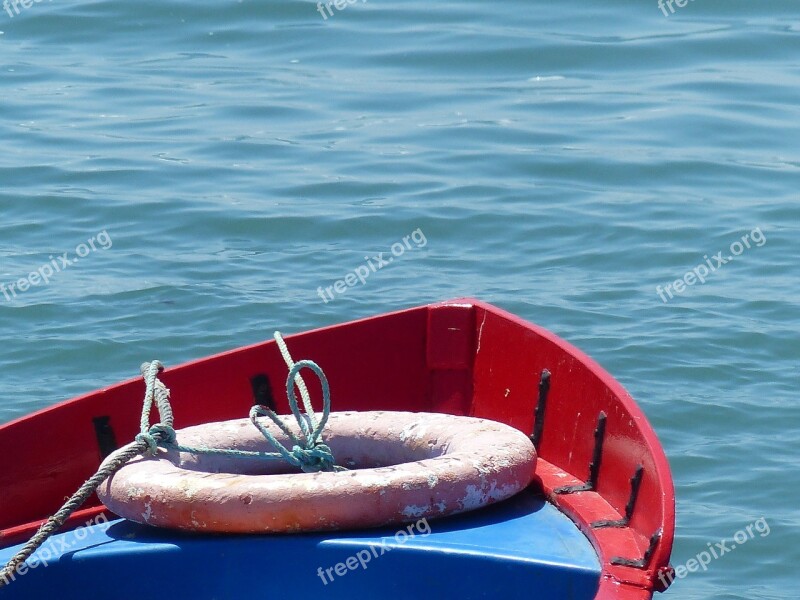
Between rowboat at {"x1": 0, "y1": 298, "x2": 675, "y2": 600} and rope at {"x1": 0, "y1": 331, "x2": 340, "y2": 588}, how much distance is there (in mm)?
176

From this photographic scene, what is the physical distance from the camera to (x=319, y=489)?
367 cm

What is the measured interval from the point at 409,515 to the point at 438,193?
661 cm

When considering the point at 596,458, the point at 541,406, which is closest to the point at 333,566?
the point at 596,458

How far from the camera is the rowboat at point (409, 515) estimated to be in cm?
369

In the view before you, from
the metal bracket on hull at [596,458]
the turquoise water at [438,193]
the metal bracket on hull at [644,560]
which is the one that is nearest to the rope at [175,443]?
the metal bracket on hull at [596,458]

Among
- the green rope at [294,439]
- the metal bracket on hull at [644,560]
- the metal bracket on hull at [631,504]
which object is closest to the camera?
the metal bracket on hull at [644,560]

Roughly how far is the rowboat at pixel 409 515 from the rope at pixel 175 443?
176mm

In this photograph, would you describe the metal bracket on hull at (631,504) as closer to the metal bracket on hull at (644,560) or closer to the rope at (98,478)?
the metal bracket on hull at (644,560)

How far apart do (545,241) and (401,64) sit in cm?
477

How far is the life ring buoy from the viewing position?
3.68 metres

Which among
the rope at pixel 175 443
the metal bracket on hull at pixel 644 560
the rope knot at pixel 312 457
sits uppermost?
the rope at pixel 175 443

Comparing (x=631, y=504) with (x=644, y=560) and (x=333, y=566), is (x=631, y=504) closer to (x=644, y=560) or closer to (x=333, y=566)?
(x=644, y=560)

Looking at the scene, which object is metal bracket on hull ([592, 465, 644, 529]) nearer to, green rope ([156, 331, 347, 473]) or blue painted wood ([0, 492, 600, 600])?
blue painted wood ([0, 492, 600, 600])

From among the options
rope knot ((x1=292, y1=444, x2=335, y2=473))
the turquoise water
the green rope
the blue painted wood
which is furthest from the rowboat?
the turquoise water
